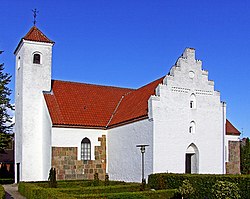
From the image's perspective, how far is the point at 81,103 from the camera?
2691cm

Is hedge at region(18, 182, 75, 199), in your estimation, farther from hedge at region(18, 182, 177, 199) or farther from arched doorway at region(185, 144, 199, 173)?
arched doorway at region(185, 144, 199, 173)

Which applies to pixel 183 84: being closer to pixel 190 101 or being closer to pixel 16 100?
pixel 190 101

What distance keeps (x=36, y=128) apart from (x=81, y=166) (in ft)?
14.8

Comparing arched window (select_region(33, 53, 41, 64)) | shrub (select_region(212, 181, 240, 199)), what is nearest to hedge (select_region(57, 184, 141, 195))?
shrub (select_region(212, 181, 240, 199))

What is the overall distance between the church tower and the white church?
0.20 ft

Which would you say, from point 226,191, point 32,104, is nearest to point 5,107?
point 32,104

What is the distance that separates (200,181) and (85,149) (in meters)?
11.0

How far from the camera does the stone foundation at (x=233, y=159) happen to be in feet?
91.2

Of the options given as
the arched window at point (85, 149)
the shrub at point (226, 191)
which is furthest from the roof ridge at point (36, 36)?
the shrub at point (226, 191)

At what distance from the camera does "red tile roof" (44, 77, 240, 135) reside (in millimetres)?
23984

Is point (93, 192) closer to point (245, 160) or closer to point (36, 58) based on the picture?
point (36, 58)

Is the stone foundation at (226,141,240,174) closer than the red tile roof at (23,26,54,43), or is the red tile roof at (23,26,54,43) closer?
the red tile roof at (23,26,54,43)

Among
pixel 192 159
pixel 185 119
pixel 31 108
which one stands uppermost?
Answer: pixel 31 108

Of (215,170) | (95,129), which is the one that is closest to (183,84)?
(215,170)
